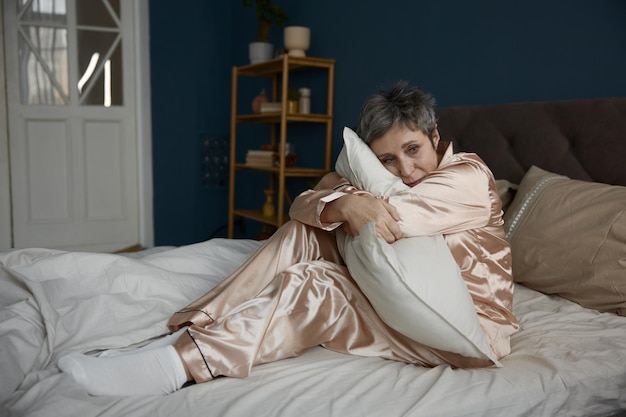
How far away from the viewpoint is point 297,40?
12.5ft

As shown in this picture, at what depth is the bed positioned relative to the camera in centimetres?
122

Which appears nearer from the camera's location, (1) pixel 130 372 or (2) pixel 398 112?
(1) pixel 130 372

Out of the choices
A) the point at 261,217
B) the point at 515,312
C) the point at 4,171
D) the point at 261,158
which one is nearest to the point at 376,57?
the point at 261,158

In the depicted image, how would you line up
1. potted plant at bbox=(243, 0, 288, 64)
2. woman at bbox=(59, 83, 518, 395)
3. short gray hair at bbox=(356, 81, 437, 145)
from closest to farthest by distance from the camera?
woman at bbox=(59, 83, 518, 395) → short gray hair at bbox=(356, 81, 437, 145) → potted plant at bbox=(243, 0, 288, 64)

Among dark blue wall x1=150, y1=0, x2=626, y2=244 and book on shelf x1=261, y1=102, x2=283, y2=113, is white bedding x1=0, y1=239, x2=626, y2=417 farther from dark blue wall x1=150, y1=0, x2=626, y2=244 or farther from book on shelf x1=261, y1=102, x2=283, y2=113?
book on shelf x1=261, y1=102, x2=283, y2=113

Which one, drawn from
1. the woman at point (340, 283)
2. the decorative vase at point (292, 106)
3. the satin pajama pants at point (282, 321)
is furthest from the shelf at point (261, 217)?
the satin pajama pants at point (282, 321)

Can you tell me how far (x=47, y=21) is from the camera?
4.62 metres

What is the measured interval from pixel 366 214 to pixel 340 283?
187 mm

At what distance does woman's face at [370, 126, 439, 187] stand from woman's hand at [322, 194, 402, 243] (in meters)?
0.19

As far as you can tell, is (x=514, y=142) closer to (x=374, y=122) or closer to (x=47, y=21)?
(x=374, y=122)

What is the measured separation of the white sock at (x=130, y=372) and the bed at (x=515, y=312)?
1.2 inches

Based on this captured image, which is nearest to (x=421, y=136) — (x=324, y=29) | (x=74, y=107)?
(x=324, y=29)

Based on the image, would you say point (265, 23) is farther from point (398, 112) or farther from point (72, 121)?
point (398, 112)

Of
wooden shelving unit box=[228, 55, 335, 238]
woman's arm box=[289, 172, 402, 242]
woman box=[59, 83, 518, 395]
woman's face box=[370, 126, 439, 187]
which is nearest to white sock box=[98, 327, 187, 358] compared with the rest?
woman box=[59, 83, 518, 395]
